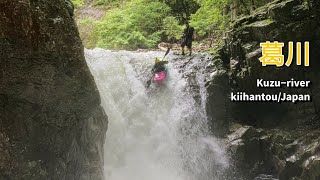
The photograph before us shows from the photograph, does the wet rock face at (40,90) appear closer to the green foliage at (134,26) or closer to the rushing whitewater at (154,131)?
the rushing whitewater at (154,131)

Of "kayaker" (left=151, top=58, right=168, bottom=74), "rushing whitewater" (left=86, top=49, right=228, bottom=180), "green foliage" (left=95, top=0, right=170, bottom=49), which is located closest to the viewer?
"rushing whitewater" (left=86, top=49, right=228, bottom=180)

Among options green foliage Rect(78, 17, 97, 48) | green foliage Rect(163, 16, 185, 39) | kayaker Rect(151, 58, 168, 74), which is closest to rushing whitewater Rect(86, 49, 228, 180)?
kayaker Rect(151, 58, 168, 74)

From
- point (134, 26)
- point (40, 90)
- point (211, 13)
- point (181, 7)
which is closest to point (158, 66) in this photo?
point (211, 13)

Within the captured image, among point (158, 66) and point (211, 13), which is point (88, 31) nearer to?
point (158, 66)

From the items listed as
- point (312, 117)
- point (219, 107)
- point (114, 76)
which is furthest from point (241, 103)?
point (114, 76)

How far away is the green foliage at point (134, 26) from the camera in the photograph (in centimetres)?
1927

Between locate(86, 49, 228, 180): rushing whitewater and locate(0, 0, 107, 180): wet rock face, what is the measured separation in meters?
4.25

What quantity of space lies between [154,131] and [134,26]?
918 centimetres

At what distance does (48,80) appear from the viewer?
6348mm

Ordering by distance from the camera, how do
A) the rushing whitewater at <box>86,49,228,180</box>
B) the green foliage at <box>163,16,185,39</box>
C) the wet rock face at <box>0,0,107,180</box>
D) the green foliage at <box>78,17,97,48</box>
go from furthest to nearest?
the green foliage at <box>78,17,97,48</box>, the green foliage at <box>163,16,185,39</box>, the rushing whitewater at <box>86,49,228,180</box>, the wet rock face at <box>0,0,107,180</box>

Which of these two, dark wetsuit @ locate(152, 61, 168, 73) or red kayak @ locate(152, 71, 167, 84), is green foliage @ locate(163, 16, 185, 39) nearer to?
dark wetsuit @ locate(152, 61, 168, 73)

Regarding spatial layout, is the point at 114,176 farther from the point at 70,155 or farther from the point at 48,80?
the point at 48,80

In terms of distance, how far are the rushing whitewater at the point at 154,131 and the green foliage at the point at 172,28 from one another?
6334mm

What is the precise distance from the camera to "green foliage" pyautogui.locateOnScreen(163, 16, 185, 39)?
19.6 meters
